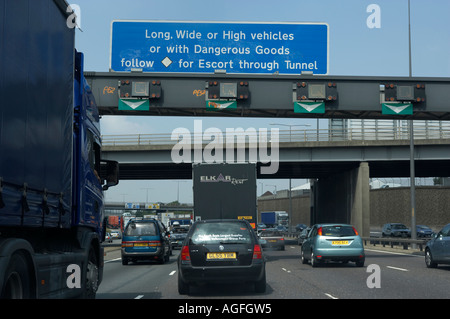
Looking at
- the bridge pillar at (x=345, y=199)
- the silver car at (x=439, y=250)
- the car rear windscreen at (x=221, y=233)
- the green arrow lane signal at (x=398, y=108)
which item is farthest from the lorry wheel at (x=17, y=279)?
the bridge pillar at (x=345, y=199)

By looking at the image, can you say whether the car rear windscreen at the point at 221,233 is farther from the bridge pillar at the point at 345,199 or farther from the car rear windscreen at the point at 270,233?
the bridge pillar at the point at 345,199

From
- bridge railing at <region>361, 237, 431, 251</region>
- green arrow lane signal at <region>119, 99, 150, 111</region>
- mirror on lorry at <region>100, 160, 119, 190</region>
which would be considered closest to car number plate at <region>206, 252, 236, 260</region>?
mirror on lorry at <region>100, 160, 119, 190</region>

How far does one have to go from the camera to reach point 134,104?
21797 mm

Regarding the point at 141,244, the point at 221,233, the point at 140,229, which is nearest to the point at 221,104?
the point at 140,229

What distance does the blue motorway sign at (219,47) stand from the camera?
2158 cm

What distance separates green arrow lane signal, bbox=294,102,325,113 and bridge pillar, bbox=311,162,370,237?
21.5 metres

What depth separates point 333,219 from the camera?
5194cm

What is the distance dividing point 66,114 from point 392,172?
4891 centimetres

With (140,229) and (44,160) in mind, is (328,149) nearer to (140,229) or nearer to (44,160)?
(140,229)

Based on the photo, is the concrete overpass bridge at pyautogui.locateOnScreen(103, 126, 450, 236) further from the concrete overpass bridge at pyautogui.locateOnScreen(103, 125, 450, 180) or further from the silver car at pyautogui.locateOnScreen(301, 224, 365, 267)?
the silver car at pyautogui.locateOnScreen(301, 224, 365, 267)

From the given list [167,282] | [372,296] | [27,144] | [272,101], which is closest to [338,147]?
[272,101]

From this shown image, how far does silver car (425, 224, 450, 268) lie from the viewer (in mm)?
17875

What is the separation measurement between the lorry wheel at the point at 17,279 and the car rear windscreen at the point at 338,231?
14431 millimetres
